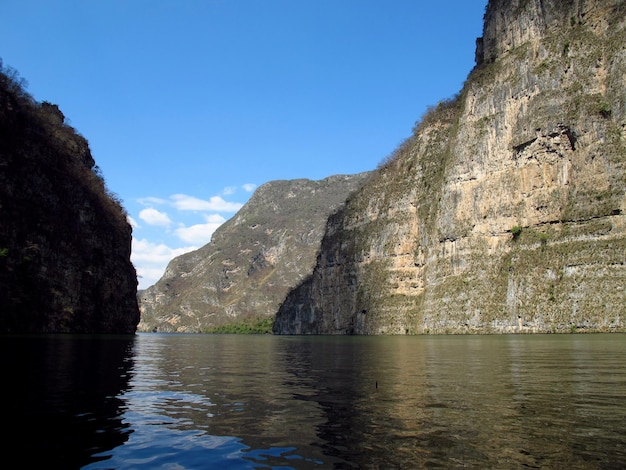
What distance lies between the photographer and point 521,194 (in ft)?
340

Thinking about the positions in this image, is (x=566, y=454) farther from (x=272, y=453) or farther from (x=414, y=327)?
(x=414, y=327)

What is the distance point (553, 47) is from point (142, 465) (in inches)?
4561

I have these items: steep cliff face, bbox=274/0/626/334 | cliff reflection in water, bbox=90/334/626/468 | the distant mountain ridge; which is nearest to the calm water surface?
cliff reflection in water, bbox=90/334/626/468

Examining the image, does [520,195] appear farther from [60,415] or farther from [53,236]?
[60,415]

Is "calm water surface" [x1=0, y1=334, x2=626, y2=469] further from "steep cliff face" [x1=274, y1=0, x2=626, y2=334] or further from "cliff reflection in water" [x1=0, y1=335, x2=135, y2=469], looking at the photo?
"steep cliff face" [x1=274, y1=0, x2=626, y2=334]

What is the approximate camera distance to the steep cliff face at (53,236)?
64.1 meters

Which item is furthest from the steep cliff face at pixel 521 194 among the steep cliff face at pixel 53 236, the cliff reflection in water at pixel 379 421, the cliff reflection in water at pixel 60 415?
the cliff reflection in water at pixel 60 415

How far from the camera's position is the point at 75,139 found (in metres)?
102

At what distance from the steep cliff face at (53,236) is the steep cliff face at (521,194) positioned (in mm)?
65284

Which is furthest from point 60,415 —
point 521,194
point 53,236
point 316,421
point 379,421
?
point 521,194

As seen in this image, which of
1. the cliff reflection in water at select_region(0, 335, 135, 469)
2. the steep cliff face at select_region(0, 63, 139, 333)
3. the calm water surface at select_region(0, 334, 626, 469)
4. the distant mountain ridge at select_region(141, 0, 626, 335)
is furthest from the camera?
the distant mountain ridge at select_region(141, 0, 626, 335)

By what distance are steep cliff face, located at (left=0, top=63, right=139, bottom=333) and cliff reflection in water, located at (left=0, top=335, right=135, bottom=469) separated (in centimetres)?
4576

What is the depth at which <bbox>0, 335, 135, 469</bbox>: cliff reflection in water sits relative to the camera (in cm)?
940

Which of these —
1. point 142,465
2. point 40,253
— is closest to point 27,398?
point 142,465
